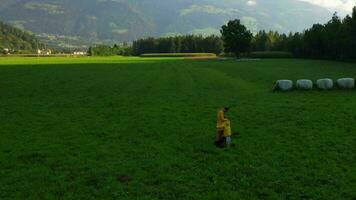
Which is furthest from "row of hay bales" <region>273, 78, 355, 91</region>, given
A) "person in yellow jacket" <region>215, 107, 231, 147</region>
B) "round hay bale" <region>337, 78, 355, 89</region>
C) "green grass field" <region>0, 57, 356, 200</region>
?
"person in yellow jacket" <region>215, 107, 231, 147</region>

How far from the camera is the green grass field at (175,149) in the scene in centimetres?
1475

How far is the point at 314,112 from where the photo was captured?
2803 cm

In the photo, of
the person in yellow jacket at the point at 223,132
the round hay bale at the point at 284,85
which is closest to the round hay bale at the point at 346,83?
the round hay bale at the point at 284,85

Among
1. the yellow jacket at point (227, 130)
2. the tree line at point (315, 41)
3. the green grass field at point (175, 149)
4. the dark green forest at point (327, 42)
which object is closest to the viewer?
the green grass field at point (175, 149)

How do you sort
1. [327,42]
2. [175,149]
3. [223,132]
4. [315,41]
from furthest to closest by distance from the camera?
1. [315,41]
2. [327,42]
3. [223,132]
4. [175,149]

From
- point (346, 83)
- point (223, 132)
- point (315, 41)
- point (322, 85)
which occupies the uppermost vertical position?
point (315, 41)

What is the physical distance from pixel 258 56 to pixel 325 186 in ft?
475

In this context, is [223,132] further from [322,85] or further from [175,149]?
[322,85]

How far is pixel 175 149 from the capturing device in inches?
774

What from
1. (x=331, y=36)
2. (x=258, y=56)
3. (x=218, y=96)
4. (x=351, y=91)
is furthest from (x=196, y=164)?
(x=258, y=56)

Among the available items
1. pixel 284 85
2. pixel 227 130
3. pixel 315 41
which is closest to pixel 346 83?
pixel 284 85

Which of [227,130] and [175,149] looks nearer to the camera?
[175,149]

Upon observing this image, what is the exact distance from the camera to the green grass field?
14750 mm

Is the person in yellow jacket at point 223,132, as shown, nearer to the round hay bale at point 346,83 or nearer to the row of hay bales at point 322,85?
the row of hay bales at point 322,85
